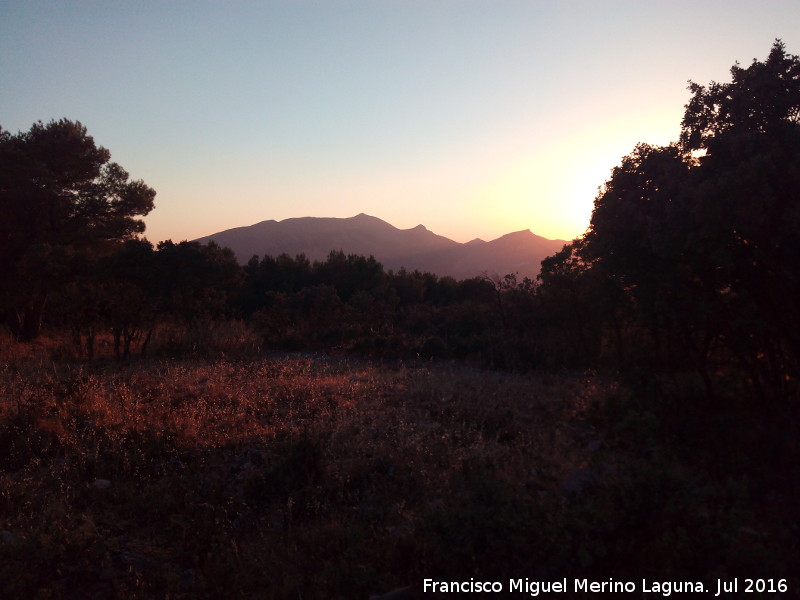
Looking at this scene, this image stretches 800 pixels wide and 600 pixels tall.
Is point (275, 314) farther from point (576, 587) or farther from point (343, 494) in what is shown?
point (576, 587)

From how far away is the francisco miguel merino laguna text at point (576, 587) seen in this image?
3438mm

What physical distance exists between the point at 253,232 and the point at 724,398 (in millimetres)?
86877

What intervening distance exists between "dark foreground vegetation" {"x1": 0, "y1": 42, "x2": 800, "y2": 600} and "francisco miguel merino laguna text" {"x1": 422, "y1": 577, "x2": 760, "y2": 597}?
73 mm

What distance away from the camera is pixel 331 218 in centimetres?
9638

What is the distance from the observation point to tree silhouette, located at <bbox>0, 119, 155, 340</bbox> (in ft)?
54.7

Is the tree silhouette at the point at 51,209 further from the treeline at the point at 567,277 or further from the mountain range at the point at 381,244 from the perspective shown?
the mountain range at the point at 381,244

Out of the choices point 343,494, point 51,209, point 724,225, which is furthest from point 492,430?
point 51,209

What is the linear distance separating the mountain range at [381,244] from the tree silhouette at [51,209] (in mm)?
37800

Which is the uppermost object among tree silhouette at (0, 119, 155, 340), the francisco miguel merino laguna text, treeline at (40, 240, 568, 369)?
tree silhouette at (0, 119, 155, 340)

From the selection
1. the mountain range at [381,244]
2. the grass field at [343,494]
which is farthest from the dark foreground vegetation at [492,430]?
the mountain range at [381,244]

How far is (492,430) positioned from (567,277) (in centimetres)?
658

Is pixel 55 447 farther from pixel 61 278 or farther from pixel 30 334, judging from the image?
pixel 30 334

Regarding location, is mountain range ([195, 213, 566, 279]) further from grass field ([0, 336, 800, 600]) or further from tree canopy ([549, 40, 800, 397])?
grass field ([0, 336, 800, 600])

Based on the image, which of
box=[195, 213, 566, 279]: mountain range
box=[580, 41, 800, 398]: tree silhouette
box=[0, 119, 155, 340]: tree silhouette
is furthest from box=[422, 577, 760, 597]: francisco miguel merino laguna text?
box=[195, 213, 566, 279]: mountain range
